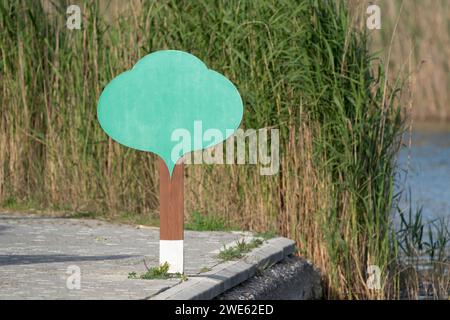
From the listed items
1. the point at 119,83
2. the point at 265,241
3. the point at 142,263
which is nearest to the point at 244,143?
the point at 265,241

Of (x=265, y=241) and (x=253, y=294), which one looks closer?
(x=253, y=294)

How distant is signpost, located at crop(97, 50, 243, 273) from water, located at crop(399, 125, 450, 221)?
6907mm

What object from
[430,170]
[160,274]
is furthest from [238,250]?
[430,170]

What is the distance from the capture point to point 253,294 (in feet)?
26.2

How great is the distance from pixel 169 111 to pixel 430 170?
13.0m

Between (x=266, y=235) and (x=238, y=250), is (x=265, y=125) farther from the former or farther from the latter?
(x=238, y=250)

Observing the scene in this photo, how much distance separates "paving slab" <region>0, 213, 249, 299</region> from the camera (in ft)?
23.6

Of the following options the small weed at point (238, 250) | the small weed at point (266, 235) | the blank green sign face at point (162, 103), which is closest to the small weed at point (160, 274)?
the blank green sign face at point (162, 103)

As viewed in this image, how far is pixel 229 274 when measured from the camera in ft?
25.7

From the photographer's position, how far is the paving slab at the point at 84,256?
283 inches

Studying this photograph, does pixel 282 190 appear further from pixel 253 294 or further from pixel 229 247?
pixel 253 294

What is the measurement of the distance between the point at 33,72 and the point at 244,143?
252 centimetres

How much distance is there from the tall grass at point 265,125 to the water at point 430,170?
398 centimetres

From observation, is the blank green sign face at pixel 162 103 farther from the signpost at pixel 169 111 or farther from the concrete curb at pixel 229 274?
the concrete curb at pixel 229 274
